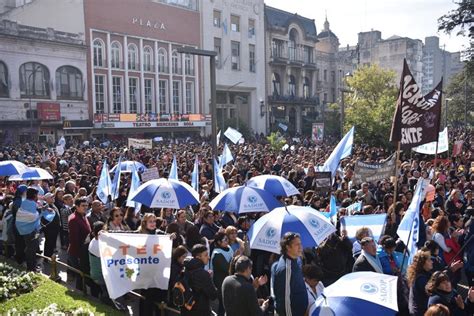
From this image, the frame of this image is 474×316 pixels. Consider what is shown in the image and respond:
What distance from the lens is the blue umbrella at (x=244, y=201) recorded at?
28.3 ft

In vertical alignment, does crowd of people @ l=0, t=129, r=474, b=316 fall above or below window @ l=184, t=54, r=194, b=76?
below

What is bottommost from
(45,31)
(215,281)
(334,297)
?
(215,281)

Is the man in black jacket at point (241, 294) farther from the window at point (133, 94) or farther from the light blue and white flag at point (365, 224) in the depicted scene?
the window at point (133, 94)

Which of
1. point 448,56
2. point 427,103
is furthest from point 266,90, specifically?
point 448,56

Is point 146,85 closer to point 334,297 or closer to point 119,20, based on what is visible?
point 119,20

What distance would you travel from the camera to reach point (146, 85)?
4781 centimetres

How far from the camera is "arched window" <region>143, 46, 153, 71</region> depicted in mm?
47531

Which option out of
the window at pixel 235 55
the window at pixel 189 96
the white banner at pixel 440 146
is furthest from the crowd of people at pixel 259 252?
the window at pixel 235 55

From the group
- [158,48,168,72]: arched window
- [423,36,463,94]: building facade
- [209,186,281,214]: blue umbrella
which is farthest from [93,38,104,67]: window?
[423,36,463,94]: building facade

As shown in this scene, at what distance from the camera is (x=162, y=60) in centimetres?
4928

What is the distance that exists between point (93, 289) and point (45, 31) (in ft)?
114

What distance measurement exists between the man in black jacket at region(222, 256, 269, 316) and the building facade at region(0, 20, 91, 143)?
110 feet

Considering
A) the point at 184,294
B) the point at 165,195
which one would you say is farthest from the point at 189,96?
the point at 184,294

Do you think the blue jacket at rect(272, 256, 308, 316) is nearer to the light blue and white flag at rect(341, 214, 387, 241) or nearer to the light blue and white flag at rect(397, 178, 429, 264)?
the light blue and white flag at rect(397, 178, 429, 264)
